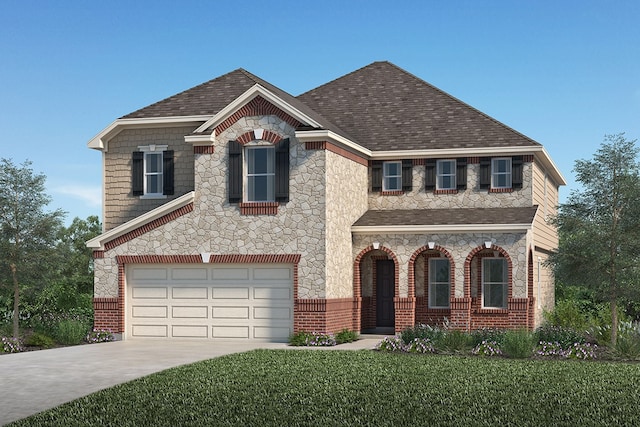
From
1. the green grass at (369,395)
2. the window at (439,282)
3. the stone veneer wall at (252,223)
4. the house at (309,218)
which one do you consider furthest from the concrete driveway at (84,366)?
the window at (439,282)

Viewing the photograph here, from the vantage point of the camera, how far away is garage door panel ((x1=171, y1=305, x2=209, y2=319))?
1083 inches

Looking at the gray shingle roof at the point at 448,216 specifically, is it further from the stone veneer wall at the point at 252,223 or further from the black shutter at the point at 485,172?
the stone veneer wall at the point at 252,223

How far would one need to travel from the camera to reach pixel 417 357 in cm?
2164

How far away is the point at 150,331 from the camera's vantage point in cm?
2797

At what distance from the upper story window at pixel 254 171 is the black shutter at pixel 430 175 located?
660cm

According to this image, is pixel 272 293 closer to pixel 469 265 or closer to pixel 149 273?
pixel 149 273

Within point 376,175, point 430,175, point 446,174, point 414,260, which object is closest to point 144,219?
Answer: point 376,175

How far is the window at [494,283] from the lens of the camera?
29547mm

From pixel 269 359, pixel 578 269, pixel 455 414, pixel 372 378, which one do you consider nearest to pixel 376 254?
pixel 578 269

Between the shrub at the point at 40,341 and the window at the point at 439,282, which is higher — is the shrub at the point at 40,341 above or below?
below

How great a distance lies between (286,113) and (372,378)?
11.1m

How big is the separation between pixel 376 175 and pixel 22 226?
11.8m

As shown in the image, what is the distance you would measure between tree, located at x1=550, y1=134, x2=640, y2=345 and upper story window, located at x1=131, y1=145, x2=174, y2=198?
13.2 m

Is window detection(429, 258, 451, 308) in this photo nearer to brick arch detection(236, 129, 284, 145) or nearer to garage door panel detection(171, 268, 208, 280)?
brick arch detection(236, 129, 284, 145)
